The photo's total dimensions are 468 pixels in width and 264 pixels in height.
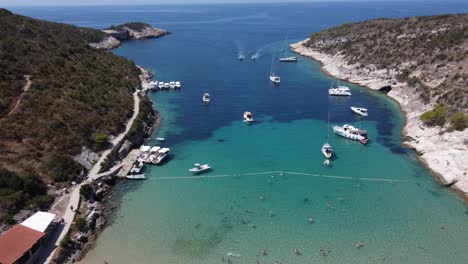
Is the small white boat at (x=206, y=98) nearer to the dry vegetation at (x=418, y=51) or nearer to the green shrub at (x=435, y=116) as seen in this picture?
the green shrub at (x=435, y=116)

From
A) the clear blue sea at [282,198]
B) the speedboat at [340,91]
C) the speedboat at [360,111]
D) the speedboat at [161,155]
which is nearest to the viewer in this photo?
the clear blue sea at [282,198]

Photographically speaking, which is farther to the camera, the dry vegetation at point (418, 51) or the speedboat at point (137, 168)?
the dry vegetation at point (418, 51)

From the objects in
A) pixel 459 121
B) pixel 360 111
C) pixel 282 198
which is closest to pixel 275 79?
pixel 360 111

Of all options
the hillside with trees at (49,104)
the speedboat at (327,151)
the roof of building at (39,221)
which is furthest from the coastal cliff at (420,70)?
the hillside with trees at (49,104)

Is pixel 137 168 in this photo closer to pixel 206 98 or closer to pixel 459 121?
pixel 206 98

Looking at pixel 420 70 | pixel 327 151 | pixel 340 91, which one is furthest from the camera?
pixel 340 91

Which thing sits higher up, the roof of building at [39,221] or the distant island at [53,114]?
the distant island at [53,114]

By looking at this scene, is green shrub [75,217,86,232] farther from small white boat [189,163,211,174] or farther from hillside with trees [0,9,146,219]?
small white boat [189,163,211,174]
